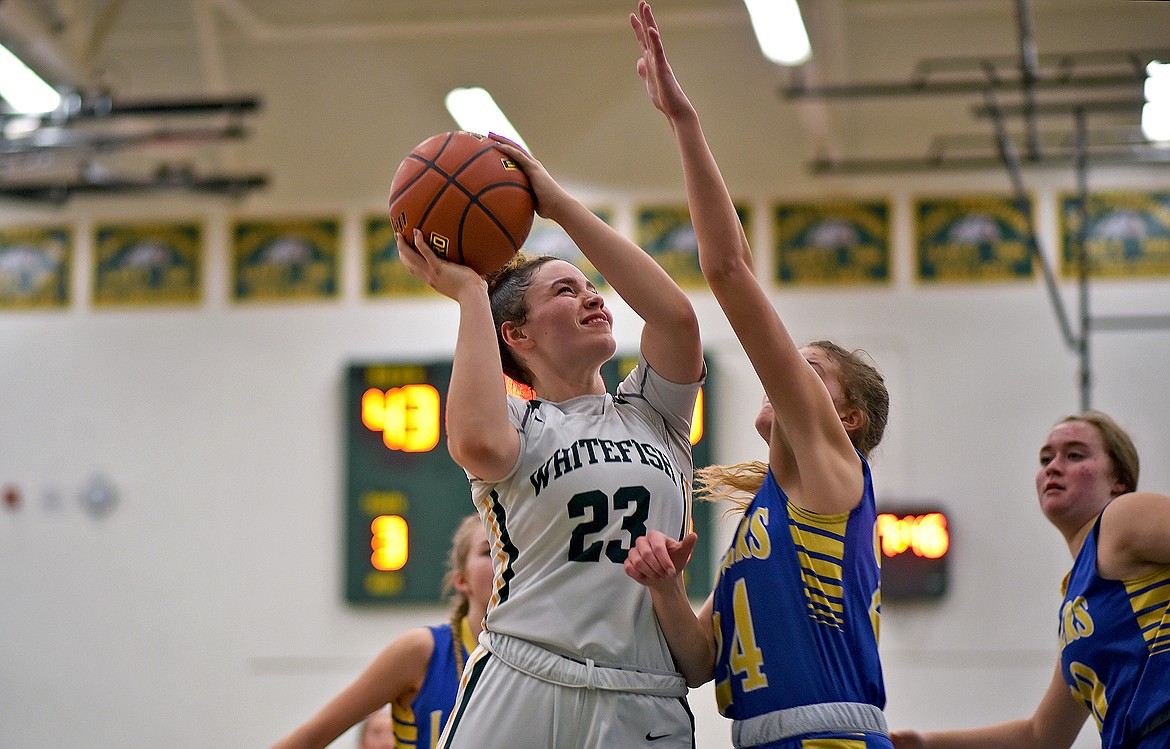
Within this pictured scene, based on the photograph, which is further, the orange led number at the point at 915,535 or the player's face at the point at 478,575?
the orange led number at the point at 915,535

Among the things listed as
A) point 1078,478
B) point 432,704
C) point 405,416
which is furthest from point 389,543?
point 1078,478

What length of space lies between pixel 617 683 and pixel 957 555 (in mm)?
5824

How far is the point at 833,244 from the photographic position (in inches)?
320

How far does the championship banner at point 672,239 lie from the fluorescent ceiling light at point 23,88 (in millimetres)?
3638

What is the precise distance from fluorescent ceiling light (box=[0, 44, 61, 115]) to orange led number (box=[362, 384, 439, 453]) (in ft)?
8.28

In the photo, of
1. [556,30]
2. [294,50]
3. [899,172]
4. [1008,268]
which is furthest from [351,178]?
[1008,268]

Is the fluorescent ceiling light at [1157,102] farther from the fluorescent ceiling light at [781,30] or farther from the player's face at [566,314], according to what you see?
the player's face at [566,314]

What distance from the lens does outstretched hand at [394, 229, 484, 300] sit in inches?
99.0

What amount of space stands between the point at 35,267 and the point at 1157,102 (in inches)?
289

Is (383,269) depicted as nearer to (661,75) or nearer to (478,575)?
(478,575)

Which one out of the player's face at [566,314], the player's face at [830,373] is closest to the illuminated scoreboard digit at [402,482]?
the player's face at [830,373]

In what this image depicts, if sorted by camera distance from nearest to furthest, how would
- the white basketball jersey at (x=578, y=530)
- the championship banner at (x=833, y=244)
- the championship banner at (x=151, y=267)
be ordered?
1. the white basketball jersey at (x=578, y=530)
2. the championship banner at (x=833, y=244)
3. the championship banner at (x=151, y=267)

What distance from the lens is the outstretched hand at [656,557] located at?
222 cm

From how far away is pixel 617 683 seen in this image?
231 cm
